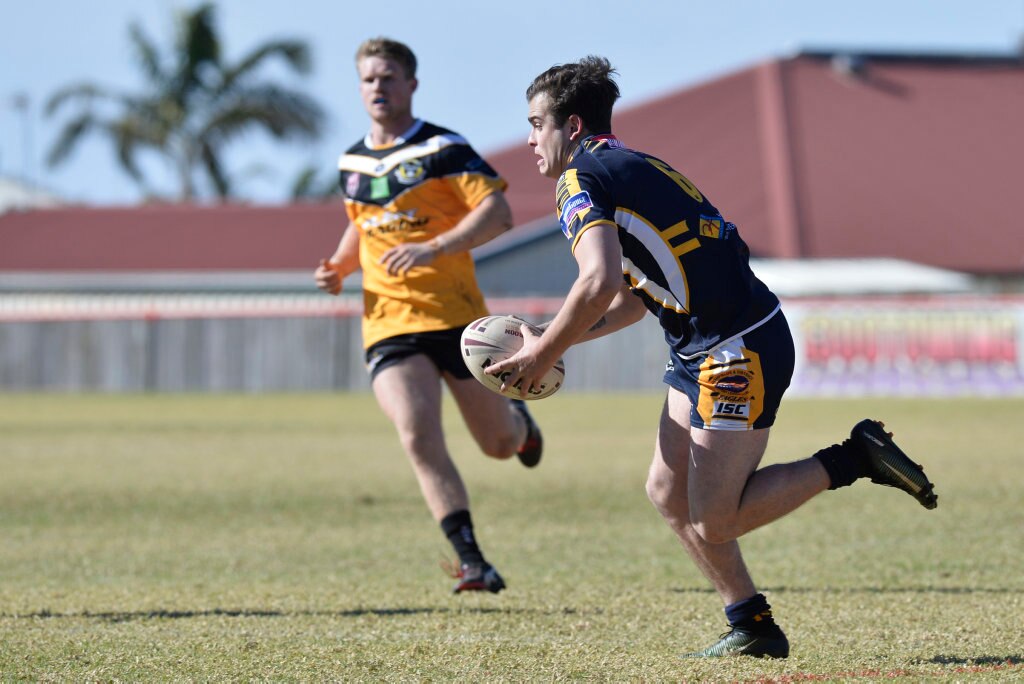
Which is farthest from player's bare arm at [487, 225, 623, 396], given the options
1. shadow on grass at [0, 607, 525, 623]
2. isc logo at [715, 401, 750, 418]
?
shadow on grass at [0, 607, 525, 623]

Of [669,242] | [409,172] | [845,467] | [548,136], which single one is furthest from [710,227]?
[409,172]

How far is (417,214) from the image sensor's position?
7.12 metres

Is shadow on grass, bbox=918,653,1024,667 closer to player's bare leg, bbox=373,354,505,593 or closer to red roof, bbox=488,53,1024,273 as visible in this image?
player's bare leg, bbox=373,354,505,593

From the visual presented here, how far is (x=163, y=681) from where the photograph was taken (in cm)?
461

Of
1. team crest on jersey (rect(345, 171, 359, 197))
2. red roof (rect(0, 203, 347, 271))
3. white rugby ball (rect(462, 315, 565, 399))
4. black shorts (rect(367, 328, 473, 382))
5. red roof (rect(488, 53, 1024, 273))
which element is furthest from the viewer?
red roof (rect(0, 203, 347, 271))

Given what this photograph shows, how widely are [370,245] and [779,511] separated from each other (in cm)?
304

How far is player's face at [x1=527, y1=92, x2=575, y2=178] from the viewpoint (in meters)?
4.91

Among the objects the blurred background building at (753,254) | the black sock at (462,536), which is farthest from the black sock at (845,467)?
the blurred background building at (753,254)

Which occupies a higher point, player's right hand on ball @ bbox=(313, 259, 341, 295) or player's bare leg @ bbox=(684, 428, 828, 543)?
player's right hand on ball @ bbox=(313, 259, 341, 295)

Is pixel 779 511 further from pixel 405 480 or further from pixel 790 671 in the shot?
pixel 405 480

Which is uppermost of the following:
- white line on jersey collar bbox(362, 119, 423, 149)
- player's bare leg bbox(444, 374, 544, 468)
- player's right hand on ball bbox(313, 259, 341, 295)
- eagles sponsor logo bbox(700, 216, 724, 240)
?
white line on jersey collar bbox(362, 119, 423, 149)

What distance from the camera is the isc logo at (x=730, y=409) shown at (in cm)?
475

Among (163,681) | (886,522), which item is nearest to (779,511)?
(163,681)

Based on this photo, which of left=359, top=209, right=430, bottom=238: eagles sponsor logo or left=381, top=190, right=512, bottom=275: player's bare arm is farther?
left=359, top=209, right=430, bottom=238: eagles sponsor logo
